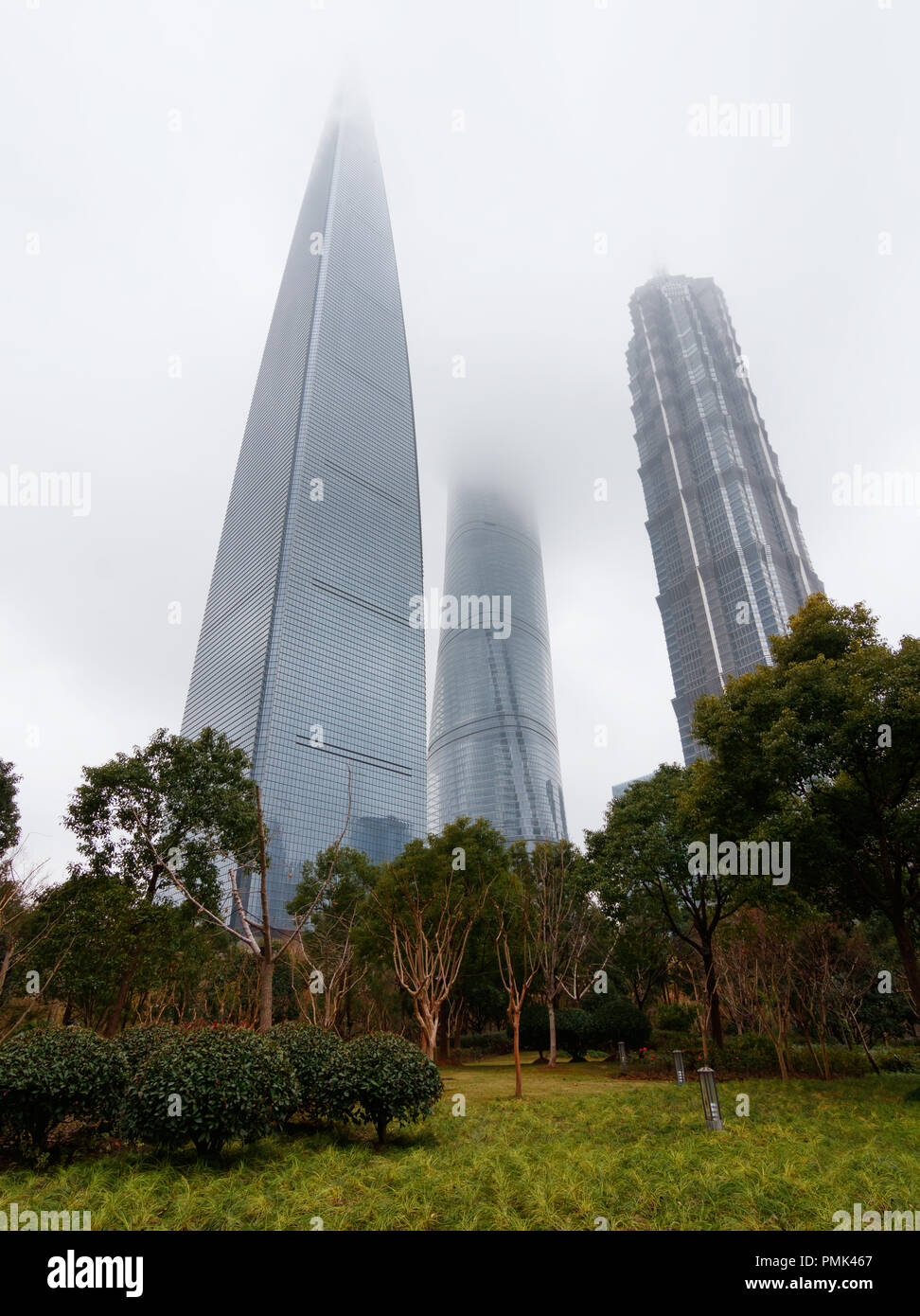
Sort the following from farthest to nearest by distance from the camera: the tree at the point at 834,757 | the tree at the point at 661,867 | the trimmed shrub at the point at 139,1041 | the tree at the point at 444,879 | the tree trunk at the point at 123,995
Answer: the tree at the point at 444,879
the tree at the point at 661,867
the tree trunk at the point at 123,995
the tree at the point at 834,757
the trimmed shrub at the point at 139,1041

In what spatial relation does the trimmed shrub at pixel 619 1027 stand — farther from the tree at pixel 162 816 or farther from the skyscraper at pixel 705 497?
the skyscraper at pixel 705 497

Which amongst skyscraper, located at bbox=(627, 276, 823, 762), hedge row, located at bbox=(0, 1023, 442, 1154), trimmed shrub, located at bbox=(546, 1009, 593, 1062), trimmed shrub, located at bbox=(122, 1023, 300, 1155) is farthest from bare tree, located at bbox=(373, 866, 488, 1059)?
skyscraper, located at bbox=(627, 276, 823, 762)

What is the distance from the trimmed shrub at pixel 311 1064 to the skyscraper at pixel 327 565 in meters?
72.7

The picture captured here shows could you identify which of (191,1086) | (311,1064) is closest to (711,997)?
(311,1064)

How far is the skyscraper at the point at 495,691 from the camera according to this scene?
461 feet

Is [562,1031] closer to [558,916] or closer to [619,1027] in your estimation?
[619,1027]

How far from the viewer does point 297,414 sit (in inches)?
4245

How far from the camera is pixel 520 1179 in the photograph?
21.1 feet

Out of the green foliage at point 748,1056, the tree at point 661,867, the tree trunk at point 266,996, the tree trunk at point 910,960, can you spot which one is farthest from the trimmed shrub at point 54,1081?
the green foliage at point 748,1056

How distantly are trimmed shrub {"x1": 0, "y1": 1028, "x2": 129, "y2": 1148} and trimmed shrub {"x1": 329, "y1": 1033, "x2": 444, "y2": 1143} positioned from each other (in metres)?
2.70

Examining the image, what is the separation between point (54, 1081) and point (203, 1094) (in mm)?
1738

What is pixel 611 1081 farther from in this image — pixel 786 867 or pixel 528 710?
pixel 528 710
